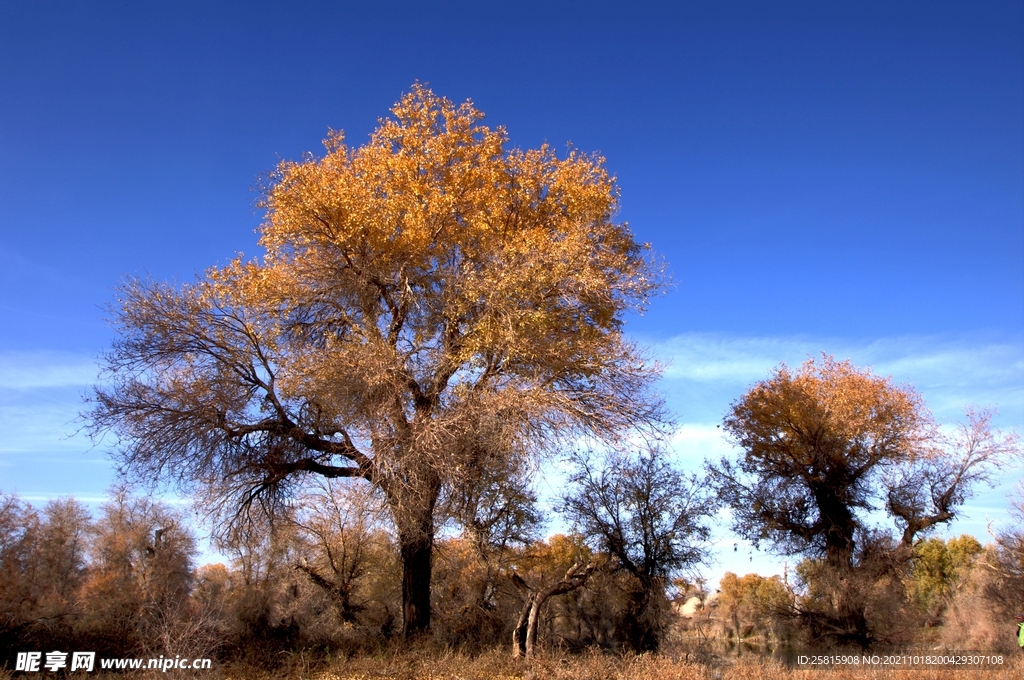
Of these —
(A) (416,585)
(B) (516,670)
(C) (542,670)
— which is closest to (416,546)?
(A) (416,585)

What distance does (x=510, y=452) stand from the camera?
13.7m

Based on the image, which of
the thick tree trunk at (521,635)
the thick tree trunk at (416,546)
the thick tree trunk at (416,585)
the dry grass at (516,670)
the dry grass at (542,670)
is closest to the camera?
the dry grass at (516,670)

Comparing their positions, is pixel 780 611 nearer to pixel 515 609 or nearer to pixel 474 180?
pixel 515 609

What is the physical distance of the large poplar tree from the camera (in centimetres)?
1405

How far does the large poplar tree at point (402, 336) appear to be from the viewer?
1405cm

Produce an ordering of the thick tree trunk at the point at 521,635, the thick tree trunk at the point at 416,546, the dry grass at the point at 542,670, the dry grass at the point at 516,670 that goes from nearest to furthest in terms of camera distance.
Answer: the dry grass at the point at 516,670 < the dry grass at the point at 542,670 < the thick tree trunk at the point at 521,635 < the thick tree trunk at the point at 416,546

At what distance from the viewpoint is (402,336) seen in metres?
16.1

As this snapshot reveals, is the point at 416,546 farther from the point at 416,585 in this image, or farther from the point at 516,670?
the point at 516,670

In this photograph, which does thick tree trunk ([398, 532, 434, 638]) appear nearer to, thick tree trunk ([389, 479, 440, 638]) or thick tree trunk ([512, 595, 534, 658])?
thick tree trunk ([389, 479, 440, 638])

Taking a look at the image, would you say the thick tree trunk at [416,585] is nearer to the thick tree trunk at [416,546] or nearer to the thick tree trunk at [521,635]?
the thick tree trunk at [416,546]

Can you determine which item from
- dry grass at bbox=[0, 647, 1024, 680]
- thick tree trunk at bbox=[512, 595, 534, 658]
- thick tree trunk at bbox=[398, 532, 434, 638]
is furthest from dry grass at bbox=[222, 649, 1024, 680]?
thick tree trunk at bbox=[398, 532, 434, 638]

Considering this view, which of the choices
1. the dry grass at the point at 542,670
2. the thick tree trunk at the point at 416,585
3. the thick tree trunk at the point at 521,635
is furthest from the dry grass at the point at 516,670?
the thick tree trunk at the point at 416,585

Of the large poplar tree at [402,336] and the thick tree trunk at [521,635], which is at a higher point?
the large poplar tree at [402,336]

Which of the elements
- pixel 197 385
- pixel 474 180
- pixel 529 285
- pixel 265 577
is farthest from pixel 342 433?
pixel 265 577
